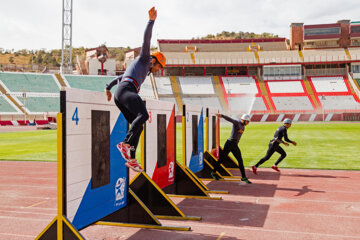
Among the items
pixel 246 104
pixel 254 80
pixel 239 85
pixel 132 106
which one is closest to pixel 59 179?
pixel 132 106

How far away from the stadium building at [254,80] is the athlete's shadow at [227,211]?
165 feet

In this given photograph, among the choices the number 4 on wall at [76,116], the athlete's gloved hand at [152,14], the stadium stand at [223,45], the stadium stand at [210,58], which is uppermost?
the stadium stand at [223,45]

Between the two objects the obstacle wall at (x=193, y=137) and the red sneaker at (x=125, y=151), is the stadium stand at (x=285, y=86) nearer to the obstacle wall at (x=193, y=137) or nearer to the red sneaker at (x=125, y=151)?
the obstacle wall at (x=193, y=137)

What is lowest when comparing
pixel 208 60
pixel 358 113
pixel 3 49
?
pixel 358 113

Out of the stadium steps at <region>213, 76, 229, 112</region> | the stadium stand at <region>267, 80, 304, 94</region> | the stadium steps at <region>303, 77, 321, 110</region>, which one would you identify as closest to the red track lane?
the stadium steps at <region>213, 76, 229, 112</region>

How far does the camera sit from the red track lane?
5645 millimetres

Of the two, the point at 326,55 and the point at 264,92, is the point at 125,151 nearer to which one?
the point at 264,92

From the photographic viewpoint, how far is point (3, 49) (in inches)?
5748

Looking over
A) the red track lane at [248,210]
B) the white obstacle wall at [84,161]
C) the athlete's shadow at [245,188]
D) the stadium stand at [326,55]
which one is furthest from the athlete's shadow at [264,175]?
the stadium stand at [326,55]

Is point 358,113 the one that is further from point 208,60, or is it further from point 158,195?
point 158,195

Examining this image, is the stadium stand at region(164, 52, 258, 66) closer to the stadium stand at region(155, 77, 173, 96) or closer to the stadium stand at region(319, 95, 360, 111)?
the stadium stand at region(155, 77, 173, 96)

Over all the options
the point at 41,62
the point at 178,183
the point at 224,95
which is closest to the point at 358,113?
the point at 224,95

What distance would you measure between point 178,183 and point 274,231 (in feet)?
9.97

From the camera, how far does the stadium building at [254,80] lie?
59.6 metres
